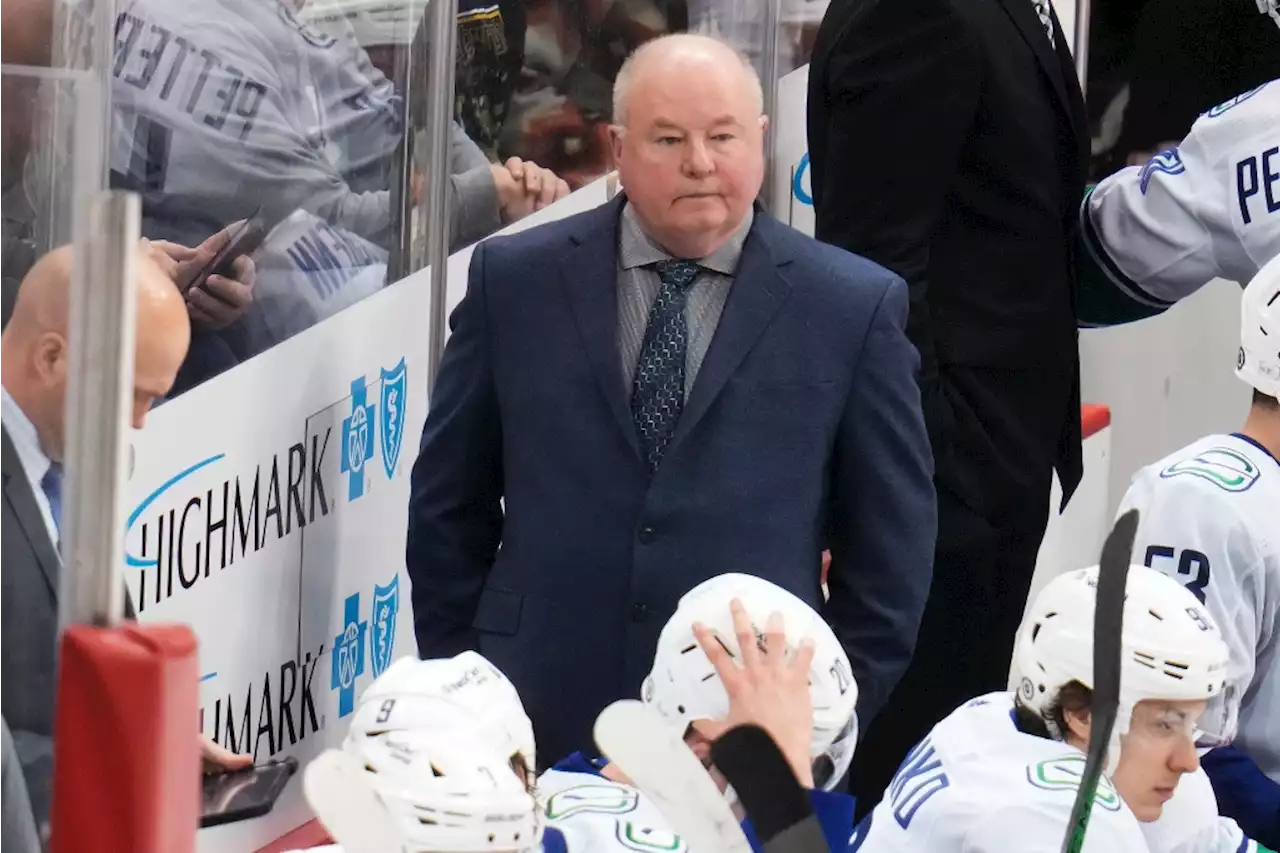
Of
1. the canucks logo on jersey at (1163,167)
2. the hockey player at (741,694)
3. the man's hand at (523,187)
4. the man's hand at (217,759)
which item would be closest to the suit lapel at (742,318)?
the hockey player at (741,694)

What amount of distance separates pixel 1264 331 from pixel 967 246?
461mm

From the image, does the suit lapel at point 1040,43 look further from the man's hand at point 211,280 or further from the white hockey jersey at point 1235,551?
the man's hand at point 211,280

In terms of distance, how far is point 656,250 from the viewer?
8.89 feet

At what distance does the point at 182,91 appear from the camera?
8.47 ft

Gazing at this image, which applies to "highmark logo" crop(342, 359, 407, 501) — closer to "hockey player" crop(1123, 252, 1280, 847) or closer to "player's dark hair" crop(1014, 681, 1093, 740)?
"hockey player" crop(1123, 252, 1280, 847)

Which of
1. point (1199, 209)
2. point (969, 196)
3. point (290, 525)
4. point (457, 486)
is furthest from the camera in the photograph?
point (1199, 209)

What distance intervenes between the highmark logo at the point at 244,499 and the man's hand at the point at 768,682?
0.93 metres

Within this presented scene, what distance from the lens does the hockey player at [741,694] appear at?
1891mm

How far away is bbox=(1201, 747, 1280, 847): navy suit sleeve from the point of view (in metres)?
2.63

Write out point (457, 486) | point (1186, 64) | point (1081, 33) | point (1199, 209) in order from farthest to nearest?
point (1186, 64) < point (1081, 33) < point (1199, 209) < point (457, 486)

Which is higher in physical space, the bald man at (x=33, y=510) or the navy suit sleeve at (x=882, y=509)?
the bald man at (x=33, y=510)

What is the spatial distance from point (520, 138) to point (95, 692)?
266 centimetres

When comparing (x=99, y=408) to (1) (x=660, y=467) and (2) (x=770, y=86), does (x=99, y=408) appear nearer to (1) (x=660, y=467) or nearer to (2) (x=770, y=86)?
(1) (x=660, y=467)

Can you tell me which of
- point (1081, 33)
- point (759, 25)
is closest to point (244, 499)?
point (759, 25)
